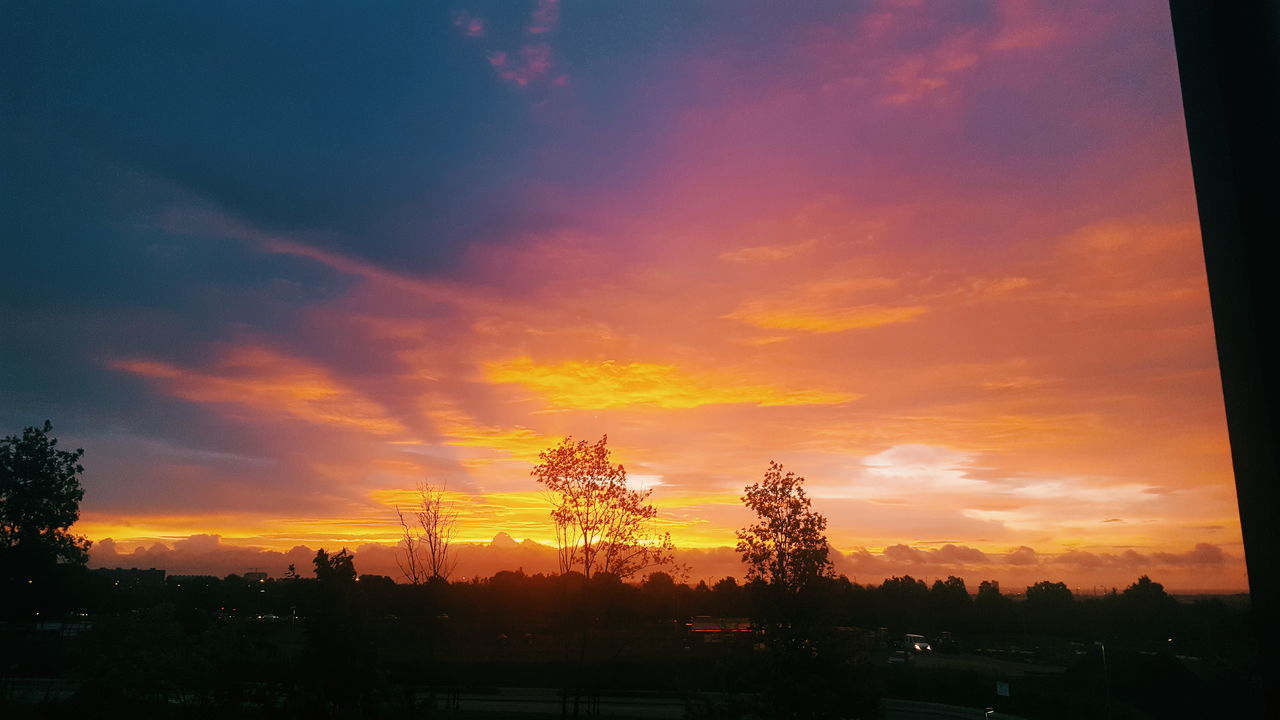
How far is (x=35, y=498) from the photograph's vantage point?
10.7 metres

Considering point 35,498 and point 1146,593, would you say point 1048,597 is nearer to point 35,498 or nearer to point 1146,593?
point 1146,593

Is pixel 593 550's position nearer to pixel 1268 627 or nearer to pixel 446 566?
pixel 446 566

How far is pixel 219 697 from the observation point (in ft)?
21.2

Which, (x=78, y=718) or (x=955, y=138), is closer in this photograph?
(x=955, y=138)

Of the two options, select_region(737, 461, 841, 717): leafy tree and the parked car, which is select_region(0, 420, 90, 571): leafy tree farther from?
the parked car

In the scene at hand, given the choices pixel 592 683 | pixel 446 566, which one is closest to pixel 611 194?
pixel 446 566

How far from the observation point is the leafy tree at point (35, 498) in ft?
33.3

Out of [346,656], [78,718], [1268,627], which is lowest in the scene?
[78,718]

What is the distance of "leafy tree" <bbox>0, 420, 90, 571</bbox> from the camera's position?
1016 centimetres

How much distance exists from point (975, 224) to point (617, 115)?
10.7 feet

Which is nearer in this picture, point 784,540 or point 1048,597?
point 1048,597

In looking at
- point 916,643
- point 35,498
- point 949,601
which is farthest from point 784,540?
point 916,643

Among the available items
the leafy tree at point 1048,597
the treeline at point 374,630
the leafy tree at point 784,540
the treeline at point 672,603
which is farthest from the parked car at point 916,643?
the leafy tree at point 1048,597

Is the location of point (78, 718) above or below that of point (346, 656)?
below
